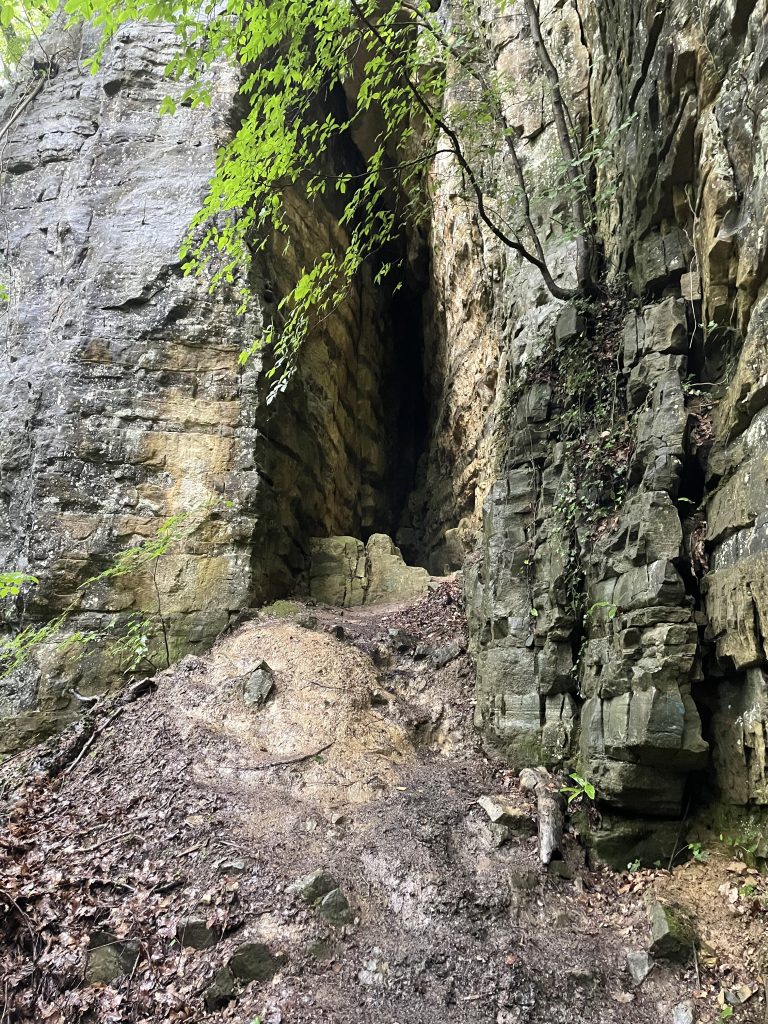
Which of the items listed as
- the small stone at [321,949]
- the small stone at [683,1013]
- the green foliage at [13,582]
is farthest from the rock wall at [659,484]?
the green foliage at [13,582]

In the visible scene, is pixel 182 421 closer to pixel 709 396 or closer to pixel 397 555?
pixel 397 555

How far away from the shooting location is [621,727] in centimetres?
468

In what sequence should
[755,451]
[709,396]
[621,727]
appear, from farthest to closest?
[709,396] < [621,727] < [755,451]

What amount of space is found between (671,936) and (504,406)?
6063mm

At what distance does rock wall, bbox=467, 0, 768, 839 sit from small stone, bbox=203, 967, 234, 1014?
117 inches

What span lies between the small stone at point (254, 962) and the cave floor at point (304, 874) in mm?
32

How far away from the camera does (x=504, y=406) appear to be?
8266mm

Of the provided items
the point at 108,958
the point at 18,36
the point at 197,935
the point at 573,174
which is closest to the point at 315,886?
the point at 197,935

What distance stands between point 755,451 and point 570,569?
82.7 inches

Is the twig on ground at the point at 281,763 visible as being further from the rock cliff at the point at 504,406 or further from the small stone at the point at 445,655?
the small stone at the point at 445,655

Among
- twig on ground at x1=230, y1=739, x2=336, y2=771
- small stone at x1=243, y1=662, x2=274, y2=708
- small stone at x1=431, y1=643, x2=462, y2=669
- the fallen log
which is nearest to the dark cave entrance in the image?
small stone at x1=431, y1=643, x2=462, y2=669

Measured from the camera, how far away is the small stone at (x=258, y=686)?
22.4ft

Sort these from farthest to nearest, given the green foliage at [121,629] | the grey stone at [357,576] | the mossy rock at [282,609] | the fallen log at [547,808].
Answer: the grey stone at [357,576]
the mossy rock at [282,609]
the green foliage at [121,629]
the fallen log at [547,808]

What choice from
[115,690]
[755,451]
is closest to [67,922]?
[115,690]
